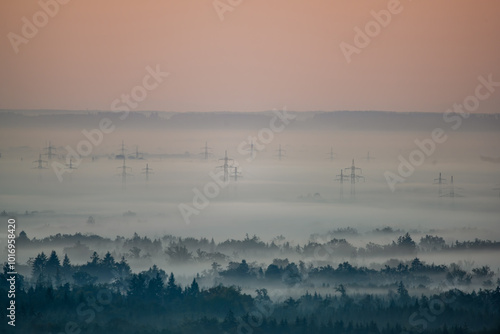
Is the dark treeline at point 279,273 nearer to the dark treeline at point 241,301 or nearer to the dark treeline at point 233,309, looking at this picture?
the dark treeline at point 241,301

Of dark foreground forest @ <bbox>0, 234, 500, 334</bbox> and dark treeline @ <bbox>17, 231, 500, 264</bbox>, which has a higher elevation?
dark treeline @ <bbox>17, 231, 500, 264</bbox>

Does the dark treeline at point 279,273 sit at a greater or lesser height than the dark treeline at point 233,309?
greater

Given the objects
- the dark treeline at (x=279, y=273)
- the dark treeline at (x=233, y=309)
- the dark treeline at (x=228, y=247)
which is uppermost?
the dark treeline at (x=228, y=247)

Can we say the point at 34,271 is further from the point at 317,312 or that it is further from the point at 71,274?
the point at 317,312

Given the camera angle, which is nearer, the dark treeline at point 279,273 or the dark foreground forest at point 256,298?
the dark foreground forest at point 256,298

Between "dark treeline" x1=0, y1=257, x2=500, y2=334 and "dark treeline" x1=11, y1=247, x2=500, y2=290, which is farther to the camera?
"dark treeline" x1=11, y1=247, x2=500, y2=290

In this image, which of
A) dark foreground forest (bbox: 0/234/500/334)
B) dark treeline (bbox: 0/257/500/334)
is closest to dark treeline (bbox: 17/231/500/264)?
dark foreground forest (bbox: 0/234/500/334)

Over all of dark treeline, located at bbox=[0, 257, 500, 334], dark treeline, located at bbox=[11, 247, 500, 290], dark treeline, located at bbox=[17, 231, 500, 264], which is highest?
dark treeline, located at bbox=[17, 231, 500, 264]

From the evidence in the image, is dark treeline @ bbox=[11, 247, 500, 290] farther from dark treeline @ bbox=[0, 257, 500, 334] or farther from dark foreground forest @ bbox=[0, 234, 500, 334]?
dark treeline @ bbox=[0, 257, 500, 334]

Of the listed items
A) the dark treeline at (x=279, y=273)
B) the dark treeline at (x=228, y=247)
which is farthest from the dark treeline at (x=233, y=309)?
the dark treeline at (x=228, y=247)

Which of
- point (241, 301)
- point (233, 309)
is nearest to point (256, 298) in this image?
point (241, 301)

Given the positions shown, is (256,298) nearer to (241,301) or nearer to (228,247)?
(241,301)
